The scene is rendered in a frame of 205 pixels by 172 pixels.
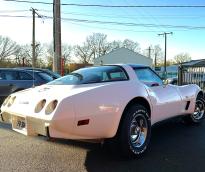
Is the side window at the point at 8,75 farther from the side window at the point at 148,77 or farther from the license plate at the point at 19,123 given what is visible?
the license plate at the point at 19,123

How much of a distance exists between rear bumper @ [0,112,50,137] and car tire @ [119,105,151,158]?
110 centimetres

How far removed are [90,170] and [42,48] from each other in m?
83.4

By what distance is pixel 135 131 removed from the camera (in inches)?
205

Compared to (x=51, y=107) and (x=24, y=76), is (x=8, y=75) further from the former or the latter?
(x=51, y=107)

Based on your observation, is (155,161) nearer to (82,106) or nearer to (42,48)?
(82,106)

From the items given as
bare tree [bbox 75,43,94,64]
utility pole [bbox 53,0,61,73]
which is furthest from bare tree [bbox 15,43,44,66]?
utility pole [bbox 53,0,61,73]

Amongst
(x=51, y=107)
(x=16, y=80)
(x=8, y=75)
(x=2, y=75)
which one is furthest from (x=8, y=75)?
(x=51, y=107)

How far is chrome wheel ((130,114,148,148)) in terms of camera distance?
511cm

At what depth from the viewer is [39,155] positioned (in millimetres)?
5203

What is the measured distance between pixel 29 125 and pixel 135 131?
1.60 meters

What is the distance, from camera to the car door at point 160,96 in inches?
225

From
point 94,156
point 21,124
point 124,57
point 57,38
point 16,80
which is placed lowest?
point 94,156

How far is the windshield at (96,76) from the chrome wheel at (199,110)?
271 centimetres

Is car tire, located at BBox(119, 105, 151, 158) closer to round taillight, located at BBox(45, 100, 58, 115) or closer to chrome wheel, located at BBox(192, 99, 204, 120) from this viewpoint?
round taillight, located at BBox(45, 100, 58, 115)
